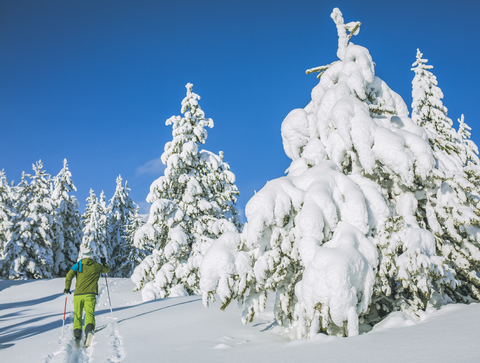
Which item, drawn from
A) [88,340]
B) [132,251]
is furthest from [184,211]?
[132,251]

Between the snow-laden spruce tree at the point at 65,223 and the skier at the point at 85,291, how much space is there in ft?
81.9

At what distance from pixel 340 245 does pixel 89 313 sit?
543 centimetres

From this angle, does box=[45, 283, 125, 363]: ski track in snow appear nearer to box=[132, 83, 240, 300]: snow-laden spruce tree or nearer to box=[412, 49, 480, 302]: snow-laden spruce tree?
box=[412, 49, 480, 302]: snow-laden spruce tree

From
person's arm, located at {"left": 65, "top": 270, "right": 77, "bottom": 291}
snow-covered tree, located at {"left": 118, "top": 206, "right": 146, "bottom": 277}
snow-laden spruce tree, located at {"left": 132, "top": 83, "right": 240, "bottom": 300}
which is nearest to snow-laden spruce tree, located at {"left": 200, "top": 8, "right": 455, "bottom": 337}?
person's arm, located at {"left": 65, "top": 270, "right": 77, "bottom": 291}

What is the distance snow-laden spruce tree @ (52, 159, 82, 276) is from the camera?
29453 mm

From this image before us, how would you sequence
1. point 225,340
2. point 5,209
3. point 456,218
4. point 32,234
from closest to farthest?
point 225,340, point 456,218, point 32,234, point 5,209

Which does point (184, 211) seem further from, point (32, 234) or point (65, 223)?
point (65, 223)

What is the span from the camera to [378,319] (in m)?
6.10

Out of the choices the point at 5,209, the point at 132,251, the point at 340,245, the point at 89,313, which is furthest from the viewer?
the point at 132,251

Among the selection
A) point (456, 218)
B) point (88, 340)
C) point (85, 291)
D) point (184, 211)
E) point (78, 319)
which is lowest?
point (88, 340)

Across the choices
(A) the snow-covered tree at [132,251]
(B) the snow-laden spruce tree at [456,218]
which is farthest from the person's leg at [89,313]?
(A) the snow-covered tree at [132,251]

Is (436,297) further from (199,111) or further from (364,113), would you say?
(199,111)

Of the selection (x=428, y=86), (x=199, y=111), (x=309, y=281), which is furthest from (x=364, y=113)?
(x=428, y=86)

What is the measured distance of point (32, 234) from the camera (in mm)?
25734
